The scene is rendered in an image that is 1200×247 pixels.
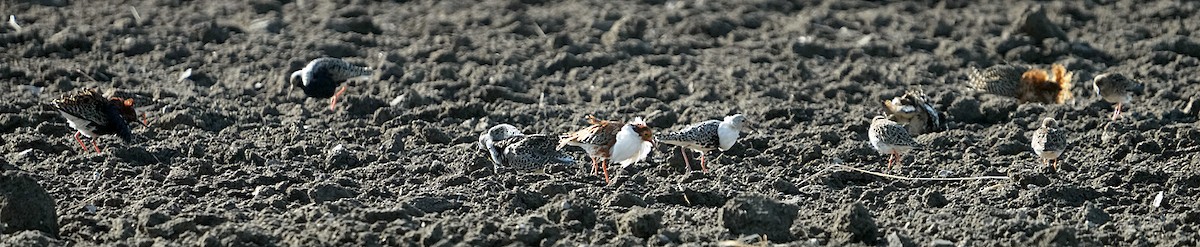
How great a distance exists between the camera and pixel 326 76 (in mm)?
12727

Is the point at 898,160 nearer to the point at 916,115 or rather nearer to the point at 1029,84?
the point at 916,115

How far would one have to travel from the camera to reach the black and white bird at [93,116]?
10781 mm

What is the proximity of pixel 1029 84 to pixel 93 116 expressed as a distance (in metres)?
7.01

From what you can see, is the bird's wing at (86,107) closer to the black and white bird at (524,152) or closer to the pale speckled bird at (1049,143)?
the black and white bird at (524,152)

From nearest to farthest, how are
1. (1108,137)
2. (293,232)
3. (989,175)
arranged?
(293,232) < (989,175) < (1108,137)

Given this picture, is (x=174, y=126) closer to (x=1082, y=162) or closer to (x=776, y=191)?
(x=776, y=191)

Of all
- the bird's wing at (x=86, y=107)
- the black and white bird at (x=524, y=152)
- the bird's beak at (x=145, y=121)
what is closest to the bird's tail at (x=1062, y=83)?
the black and white bird at (x=524, y=152)

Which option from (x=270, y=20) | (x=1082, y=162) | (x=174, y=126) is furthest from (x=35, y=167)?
(x=1082, y=162)

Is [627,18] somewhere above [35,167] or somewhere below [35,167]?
below

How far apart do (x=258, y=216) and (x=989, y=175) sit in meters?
4.55

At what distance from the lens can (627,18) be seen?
51.2 feet

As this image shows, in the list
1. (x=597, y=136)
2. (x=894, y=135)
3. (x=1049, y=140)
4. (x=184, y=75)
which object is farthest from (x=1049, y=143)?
(x=184, y=75)

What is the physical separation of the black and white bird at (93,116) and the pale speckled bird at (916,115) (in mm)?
→ 5406

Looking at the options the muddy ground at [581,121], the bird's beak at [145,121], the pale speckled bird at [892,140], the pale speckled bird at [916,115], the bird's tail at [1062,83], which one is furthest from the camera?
the bird's tail at [1062,83]
